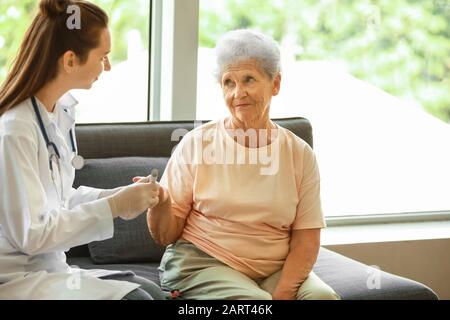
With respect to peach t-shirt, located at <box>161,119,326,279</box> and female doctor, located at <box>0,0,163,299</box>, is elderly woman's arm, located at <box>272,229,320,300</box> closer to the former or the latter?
peach t-shirt, located at <box>161,119,326,279</box>

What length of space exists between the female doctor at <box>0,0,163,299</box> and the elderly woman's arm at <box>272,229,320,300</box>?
40 centimetres

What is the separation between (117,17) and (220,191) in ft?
4.17

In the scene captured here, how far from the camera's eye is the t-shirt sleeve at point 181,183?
9.07 feet

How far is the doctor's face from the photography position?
8.16 feet

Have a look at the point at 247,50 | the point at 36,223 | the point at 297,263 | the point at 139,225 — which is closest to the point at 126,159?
the point at 139,225

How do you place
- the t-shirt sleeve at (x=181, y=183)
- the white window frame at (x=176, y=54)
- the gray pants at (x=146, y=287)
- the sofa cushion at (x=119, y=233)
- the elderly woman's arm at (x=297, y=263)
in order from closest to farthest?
the gray pants at (x=146, y=287)
the elderly woman's arm at (x=297, y=263)
the t-shirt sleeve at (x=181, y=183)
the sofa cushion at (x=119, y=233)
the white window frame at (x=176, y=54)

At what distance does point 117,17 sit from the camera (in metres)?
3.68

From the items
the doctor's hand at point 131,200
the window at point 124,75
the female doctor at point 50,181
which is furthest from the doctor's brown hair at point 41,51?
the window at point 124,75

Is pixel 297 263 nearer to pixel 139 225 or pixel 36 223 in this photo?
pixel 139 225

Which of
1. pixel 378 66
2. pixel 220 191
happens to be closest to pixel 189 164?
pixel 220 191

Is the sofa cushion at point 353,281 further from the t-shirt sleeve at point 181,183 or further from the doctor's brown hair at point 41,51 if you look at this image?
the doctor's brown hair at point 41,51

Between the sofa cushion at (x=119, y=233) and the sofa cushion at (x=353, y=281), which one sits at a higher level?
the sofa cushion at (x=119, y=233)

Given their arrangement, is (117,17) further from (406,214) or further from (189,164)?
(406,214)

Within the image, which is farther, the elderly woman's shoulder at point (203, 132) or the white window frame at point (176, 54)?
the white window frame at point (176, 54)
